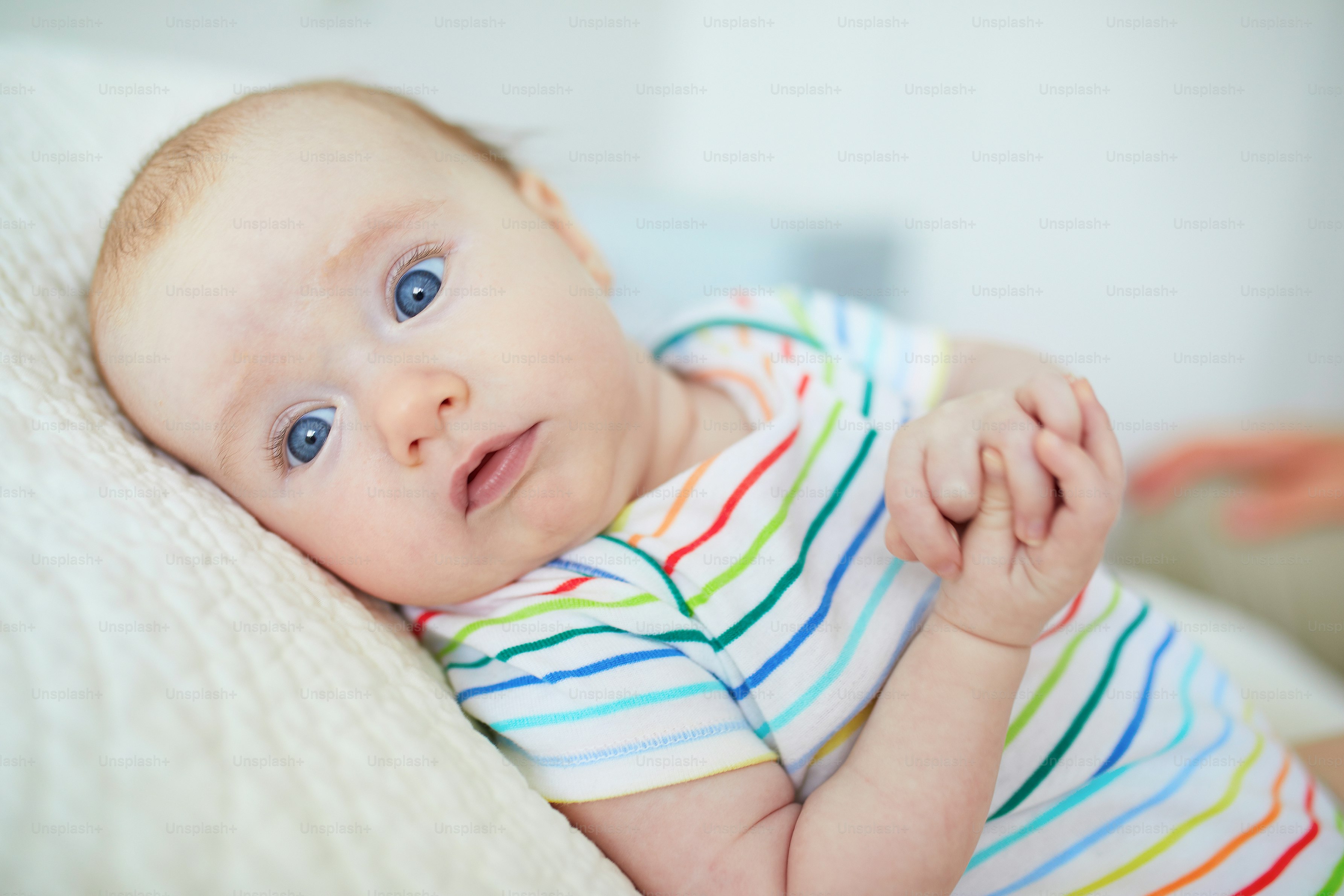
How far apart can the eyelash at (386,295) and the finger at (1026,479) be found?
538 mm

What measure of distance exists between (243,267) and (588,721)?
1.63 feet

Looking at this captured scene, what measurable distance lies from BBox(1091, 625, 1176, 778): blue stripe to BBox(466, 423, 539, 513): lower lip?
2.12ft

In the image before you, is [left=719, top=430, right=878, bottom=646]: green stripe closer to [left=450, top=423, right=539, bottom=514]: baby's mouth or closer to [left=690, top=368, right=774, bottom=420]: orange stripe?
[left=690, top=368, right=774, bottom=420]: orange stripe

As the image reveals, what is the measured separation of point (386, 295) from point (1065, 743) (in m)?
0.79

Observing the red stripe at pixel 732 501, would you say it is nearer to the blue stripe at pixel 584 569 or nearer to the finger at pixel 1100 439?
the blue stripe at pixel 584 569

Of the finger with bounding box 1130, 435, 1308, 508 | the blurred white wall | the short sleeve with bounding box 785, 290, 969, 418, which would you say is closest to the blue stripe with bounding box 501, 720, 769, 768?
the short sleeve with bounding box 785, 290, 969, 418

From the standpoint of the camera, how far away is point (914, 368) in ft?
3.39

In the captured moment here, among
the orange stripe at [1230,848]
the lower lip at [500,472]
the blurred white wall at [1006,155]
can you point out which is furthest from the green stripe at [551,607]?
the blurred white wall at [1006,155]

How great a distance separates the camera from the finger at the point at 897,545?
63 centimetres

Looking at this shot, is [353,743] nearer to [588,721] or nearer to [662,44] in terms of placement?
[588,721]

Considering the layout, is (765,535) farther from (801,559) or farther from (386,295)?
(386,295)

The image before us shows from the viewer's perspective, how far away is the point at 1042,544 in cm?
58

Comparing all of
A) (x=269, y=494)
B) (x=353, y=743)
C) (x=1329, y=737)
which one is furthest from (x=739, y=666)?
(x=1329, y=737)

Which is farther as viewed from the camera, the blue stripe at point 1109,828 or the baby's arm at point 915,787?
the blue stripe at point 1109,828
